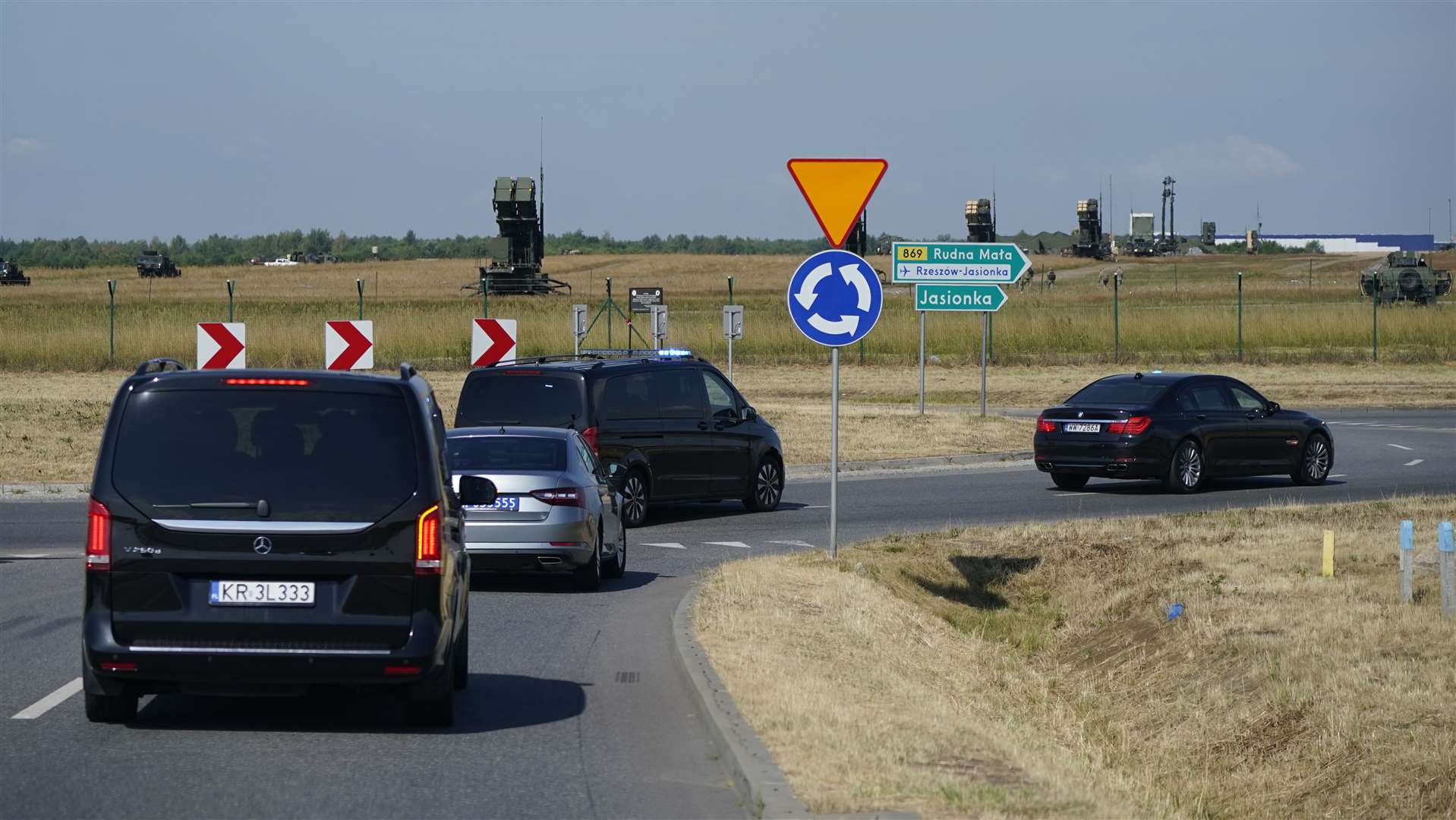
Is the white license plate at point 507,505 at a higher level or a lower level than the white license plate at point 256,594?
lower

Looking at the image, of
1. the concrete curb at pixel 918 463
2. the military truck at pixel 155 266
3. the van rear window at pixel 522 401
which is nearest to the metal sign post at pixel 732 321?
the concrete curb at pixel 918 463

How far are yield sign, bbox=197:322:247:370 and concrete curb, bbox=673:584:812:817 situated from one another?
908 centimetres

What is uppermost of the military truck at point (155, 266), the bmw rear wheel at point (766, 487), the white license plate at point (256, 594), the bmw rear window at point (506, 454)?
the military truck at point (155, 266)

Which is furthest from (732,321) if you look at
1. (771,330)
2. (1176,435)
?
(771,330)

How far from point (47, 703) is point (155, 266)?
103100 millimetres

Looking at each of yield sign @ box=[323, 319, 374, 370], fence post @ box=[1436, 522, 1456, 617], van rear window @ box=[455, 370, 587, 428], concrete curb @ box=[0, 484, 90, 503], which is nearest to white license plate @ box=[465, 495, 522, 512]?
van rear window @ box=[455, 370, 587, 428]

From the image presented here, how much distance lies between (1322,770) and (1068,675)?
323 centimetres

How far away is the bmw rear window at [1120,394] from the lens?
23.2 metres

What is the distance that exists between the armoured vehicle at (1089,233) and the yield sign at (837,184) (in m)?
114

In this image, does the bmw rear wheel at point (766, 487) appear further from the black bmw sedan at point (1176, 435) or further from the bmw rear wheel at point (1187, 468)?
the bmw rear wheel at point (1187, 468)

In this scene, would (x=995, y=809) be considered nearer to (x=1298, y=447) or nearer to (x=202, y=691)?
(x=202, y=691)

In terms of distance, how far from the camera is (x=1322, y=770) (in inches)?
380

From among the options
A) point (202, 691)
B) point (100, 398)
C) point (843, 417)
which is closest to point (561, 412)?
point (202, 691)

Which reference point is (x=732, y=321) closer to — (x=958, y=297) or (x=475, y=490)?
(x=958, y=297)
